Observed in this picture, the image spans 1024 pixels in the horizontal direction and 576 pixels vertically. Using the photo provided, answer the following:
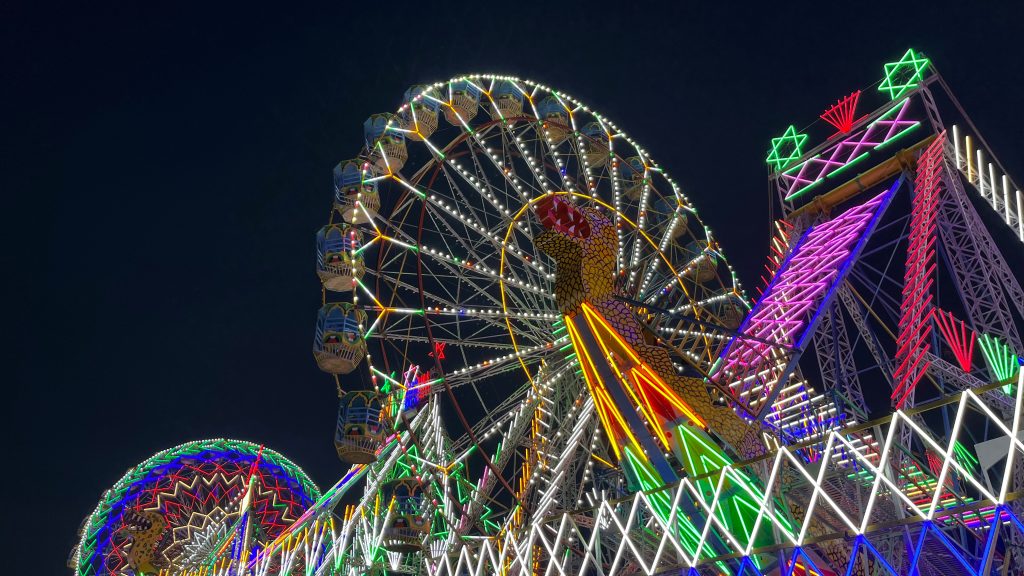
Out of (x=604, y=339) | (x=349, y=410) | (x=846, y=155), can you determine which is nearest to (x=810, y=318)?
(x=604, y=339)

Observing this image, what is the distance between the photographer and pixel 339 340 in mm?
16562

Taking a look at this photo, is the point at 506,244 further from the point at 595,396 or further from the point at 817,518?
the point at 817,518

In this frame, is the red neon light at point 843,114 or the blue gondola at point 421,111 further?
the blue gondola at point 421,111

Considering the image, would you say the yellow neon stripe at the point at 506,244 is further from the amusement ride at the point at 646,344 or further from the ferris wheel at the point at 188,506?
the ferris wheel at the point at 188,506

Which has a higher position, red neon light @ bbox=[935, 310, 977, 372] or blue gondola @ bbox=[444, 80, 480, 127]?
blue gondola @ bbox=[444, 80, 480, 127]

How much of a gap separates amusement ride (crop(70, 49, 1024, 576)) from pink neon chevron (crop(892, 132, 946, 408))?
0.06 meters

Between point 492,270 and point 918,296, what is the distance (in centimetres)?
839

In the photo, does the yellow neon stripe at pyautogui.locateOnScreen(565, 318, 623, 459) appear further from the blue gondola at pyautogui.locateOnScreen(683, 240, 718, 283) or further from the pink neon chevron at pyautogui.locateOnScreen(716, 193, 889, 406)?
the blue gondola at pyautogui.locateOnScreen(683, 240, 718, 283)

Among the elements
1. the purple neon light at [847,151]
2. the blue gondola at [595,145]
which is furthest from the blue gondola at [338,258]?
the purple neon light at [847,151]

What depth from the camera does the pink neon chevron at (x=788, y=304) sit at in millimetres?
14828

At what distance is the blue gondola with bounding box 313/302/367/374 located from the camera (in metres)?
16.6

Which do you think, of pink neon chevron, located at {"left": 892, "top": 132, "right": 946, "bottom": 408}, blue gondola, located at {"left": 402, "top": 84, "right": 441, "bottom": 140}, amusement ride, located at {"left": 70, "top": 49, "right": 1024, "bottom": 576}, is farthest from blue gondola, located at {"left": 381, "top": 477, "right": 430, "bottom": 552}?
pink neon chevron, located at {"left": 892, "top": 132, "right": 946, "bottom": 408}

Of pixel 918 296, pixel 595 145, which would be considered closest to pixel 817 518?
pixel 918 296

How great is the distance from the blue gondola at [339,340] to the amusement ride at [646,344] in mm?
47
